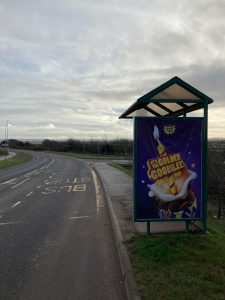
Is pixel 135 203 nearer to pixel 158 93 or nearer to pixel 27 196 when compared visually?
pixel 158 93

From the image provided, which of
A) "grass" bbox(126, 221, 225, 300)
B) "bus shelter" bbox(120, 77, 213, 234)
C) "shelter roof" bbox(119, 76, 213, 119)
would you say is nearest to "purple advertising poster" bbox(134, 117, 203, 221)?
"bus shelter" bbox(120, 77, 213, 234)

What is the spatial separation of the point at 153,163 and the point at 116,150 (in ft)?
235

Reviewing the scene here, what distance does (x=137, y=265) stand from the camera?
596 cm

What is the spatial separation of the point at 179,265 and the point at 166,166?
237 cm

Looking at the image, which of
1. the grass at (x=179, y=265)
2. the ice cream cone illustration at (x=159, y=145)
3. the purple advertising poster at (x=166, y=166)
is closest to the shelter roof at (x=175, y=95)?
the purple advertising poster at (x=166, y=166)

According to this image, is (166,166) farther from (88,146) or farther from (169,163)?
(88,146)

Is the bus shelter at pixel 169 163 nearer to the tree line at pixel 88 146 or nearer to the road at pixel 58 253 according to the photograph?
the road at pixel 58 253

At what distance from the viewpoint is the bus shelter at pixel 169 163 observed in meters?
7.80

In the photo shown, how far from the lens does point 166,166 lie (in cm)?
782

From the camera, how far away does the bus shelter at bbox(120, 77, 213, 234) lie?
7797 mm

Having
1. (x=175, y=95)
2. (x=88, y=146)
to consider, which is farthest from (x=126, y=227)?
(x=88, y=146)

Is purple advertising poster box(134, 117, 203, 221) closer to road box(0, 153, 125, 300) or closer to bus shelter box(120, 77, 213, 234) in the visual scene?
bus shelter box(120, 77, 213, 234)

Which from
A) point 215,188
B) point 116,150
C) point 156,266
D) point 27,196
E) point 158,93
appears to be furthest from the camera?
point 116,150

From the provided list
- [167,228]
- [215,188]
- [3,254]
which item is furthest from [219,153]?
[3,254]
